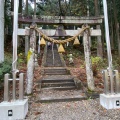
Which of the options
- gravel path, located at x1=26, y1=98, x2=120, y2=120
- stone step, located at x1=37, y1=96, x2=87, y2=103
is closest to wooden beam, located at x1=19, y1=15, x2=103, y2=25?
stone step, located at x1=37, y1=96, x2=87, y2=103

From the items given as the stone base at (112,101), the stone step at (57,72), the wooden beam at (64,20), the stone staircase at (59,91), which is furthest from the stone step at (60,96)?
the wooden beam at (64,20)

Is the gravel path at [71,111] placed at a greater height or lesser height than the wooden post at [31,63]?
lesser

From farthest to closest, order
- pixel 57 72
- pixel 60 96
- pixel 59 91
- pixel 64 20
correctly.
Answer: pixel 57 72, pixel 59 91, pixel 64 20, pixel 60 96

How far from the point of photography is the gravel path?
163 inches

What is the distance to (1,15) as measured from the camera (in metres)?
6.75

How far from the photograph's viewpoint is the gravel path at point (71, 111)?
13.6 feet

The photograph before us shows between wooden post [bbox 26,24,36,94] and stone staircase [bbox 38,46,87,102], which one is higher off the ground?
wooden post [bbox 26,24,36,94]

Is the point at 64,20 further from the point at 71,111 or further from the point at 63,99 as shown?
the point at 71,111

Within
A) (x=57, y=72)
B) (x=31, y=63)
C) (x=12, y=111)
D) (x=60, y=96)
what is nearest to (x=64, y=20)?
(x=31, y=63)

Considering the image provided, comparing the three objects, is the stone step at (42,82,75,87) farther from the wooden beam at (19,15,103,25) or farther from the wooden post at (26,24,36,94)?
the wooden beam at (19,15,103,25)

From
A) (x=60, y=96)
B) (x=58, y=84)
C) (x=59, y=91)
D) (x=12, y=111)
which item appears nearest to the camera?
(x=12, y=111)

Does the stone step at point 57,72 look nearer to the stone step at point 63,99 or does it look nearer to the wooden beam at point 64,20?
the stone step at point 63,99

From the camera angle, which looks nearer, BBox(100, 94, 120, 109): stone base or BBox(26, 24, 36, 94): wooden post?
BBox(100, 94, 120, 109): stone base

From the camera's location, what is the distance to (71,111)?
458 cm
